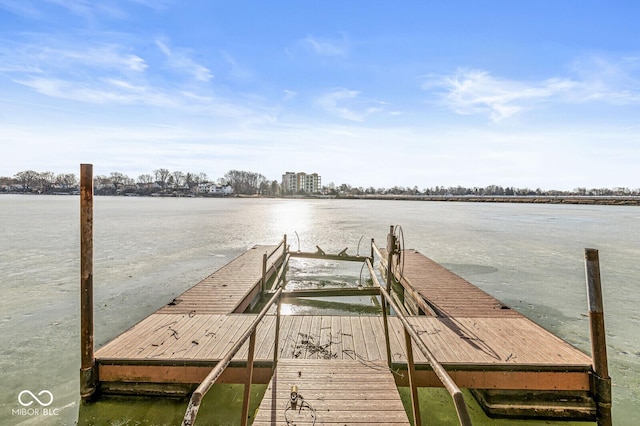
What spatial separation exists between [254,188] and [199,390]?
181 m

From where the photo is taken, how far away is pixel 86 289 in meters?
4.93

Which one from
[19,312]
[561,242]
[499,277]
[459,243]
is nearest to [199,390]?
[19,312]

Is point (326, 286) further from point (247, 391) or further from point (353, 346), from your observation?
point (247, 391)

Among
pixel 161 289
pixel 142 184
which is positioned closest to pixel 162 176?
pixel 142 184

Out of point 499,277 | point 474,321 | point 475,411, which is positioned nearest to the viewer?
point 475,411

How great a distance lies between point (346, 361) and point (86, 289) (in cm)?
400

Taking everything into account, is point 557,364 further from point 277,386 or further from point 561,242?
point 561,242

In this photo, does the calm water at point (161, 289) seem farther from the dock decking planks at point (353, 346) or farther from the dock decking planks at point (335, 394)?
the dock decking planks at point (335, 394)

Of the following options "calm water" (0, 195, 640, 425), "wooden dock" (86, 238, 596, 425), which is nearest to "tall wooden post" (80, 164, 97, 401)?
"wooden dock" (86, 238, 596, 425)

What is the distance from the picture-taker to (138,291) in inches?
416

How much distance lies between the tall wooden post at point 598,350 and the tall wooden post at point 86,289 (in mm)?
7263

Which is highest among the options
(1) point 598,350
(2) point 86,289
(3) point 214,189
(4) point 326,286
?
(3) point 214,189

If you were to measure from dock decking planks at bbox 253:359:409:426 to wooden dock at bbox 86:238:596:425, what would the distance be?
12mm

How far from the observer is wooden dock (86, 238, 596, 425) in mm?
3932
